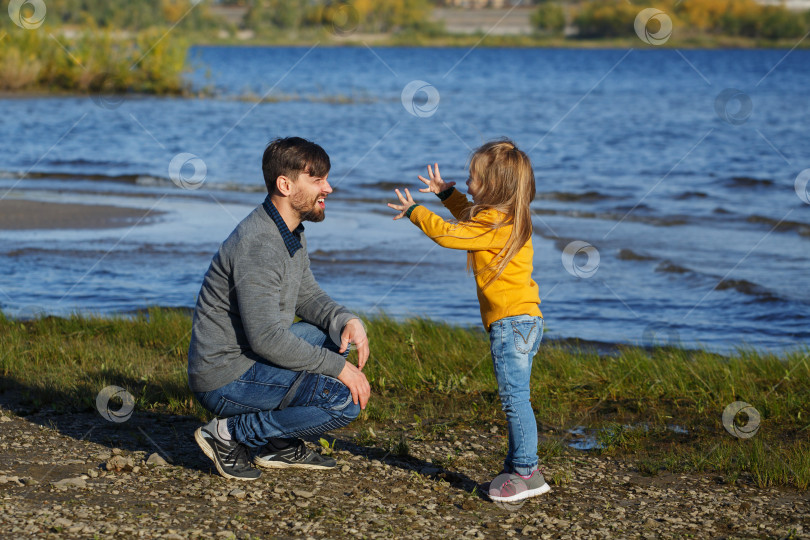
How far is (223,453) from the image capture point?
4.41m

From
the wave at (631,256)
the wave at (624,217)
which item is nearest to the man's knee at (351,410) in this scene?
the wave at (631,256)

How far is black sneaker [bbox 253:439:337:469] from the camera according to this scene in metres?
4.66

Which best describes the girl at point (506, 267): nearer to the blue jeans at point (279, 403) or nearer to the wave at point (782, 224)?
the blue jeans at point (279, 403)

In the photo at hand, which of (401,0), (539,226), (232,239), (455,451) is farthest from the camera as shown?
(401,0)

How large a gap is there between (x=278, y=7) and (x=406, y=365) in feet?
328

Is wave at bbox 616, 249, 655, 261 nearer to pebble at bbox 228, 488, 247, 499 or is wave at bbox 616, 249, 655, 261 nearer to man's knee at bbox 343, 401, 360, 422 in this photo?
man's knee at bbox 343, 401, 360, 422

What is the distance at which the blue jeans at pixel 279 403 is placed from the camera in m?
4.25

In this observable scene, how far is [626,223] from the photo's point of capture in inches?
613

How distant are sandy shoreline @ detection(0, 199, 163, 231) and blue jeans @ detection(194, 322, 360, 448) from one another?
10.4 m

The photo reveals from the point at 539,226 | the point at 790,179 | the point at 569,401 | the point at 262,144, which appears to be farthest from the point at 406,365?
the point at 262,144

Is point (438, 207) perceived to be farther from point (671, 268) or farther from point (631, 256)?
point (671, 268)

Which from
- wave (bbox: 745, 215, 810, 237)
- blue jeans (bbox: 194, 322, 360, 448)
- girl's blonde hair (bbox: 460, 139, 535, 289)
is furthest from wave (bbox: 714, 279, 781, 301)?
blue jeans (bbox: 194, 322, 360, 448)

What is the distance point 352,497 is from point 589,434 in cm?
185

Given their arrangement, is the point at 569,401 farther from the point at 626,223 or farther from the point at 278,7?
the point at 278,7
